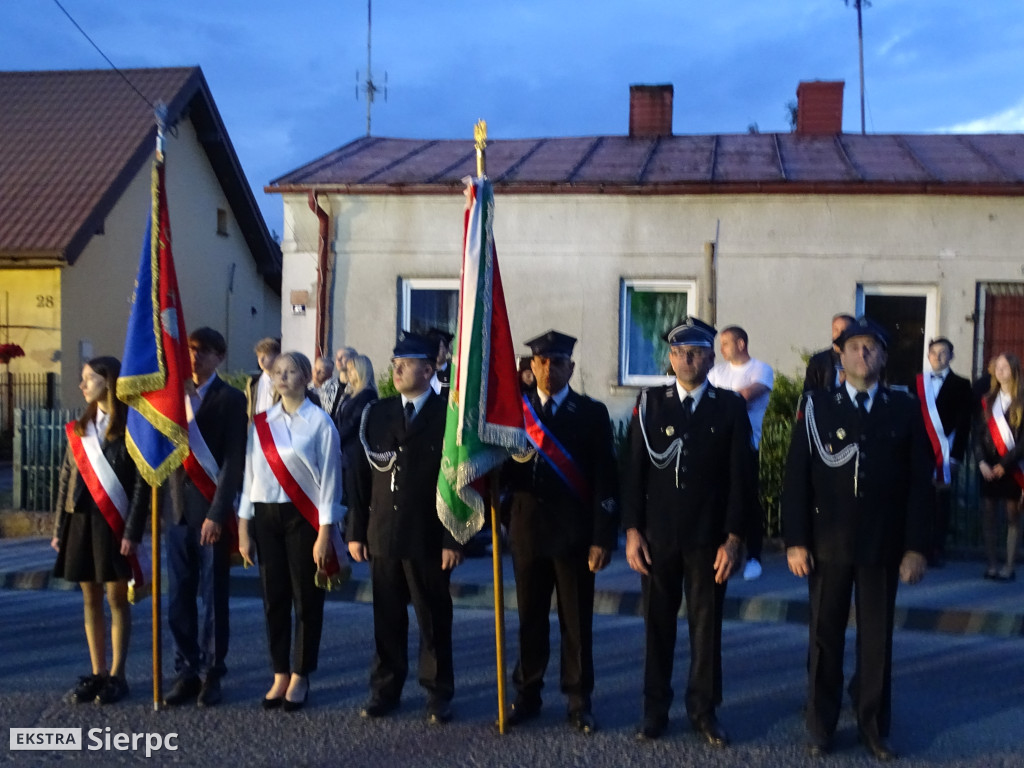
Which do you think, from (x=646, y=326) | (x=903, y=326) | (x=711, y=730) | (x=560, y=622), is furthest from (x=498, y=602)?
(x=903, y=326)

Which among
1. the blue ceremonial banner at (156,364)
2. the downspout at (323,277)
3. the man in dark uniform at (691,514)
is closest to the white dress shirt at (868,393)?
the man in dark uniform at (691,514)

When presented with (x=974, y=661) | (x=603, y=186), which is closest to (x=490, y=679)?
(x=974, y=661)

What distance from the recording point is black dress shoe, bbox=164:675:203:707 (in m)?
5.02

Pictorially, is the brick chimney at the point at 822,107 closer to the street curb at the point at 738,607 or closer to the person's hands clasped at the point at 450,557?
the street curb at the point at 738,607

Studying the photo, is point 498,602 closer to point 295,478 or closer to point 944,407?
point 295,478

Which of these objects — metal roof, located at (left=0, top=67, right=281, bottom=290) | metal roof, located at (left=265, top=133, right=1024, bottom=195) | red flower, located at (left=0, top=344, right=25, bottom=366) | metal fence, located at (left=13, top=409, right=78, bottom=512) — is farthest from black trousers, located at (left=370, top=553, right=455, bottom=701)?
red flower, located at (left=0, top=344, right=25, bottom=366)

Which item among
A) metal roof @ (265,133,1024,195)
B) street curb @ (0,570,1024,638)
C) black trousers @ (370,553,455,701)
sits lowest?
street curb @ (0,570,1024,638)

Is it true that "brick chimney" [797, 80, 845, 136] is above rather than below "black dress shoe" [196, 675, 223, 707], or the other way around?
above

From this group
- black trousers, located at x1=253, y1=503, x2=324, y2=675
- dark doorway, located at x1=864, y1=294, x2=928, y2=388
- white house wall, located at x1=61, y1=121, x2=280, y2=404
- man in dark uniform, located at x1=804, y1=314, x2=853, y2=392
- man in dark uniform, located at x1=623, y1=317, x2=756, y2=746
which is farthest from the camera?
white house wall, located at x1=61, y1=121, x2=280, y2=404

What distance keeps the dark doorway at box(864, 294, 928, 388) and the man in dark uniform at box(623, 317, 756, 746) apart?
26.9 ft

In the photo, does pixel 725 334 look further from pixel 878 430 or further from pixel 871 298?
pixel 871 298

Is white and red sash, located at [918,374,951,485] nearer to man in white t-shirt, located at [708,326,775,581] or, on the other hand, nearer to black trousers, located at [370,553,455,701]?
man in white t-shirt, located at [708,326,775,581]

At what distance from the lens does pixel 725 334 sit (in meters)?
7.53

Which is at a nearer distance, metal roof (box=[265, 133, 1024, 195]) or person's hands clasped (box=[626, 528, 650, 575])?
person's hands clasped (box=[626, 528, 650, 575])
